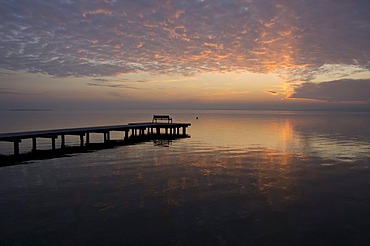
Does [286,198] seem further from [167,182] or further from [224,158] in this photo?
[224,158]

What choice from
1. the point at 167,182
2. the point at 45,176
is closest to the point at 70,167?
the point at 45,176

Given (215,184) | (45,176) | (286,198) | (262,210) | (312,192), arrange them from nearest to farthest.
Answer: (262,210), (286,198), (312,192), (215,184), (45,176)

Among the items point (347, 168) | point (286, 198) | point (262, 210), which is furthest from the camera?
point (347, 168)

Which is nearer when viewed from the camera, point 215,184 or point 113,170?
point 215,184

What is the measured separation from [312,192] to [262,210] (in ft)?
12.8

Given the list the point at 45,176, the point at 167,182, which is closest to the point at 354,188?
the point at 167,182

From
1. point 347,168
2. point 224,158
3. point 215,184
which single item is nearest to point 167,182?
point 215,184

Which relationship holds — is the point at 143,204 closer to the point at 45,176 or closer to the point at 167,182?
the point at 167,182

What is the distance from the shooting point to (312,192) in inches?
539

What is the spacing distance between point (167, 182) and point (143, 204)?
3.52 m

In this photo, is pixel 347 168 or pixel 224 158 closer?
pixel 347 168

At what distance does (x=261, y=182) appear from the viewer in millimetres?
15328

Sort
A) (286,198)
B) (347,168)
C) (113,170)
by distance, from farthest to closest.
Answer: (347,168) < (113,170) < (286,198)

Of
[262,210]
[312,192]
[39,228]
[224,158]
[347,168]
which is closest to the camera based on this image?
[39,228]
